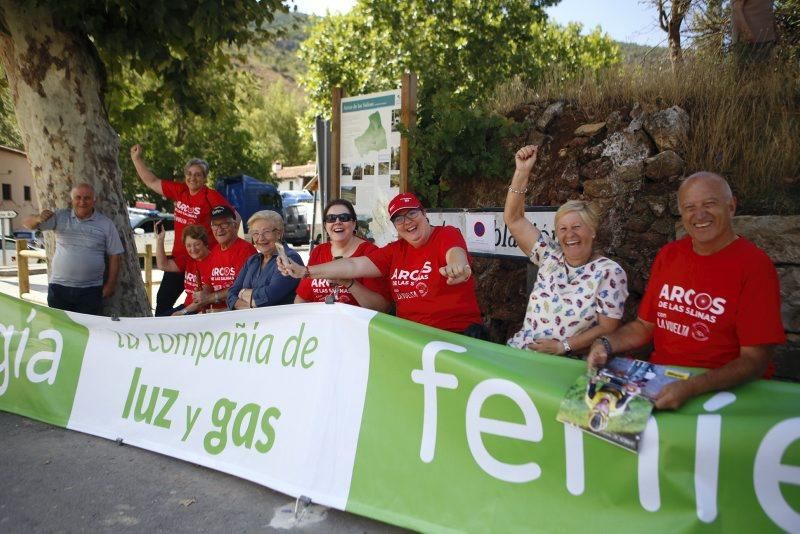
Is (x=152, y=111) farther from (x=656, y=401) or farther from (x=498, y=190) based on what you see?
(x=656, y=401)

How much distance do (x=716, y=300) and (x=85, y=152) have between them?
5968 mm

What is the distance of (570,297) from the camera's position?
3566 mm

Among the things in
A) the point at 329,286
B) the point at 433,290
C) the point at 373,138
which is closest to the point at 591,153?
the point at 373,138

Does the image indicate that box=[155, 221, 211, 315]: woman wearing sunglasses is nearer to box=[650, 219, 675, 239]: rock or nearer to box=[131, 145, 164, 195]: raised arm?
box=[131, 145, 164, 195]: raised arm

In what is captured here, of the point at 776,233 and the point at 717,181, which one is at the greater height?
the point at 717,181

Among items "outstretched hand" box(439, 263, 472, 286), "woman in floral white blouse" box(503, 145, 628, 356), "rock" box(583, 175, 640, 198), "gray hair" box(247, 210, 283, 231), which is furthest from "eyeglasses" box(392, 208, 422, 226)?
"rock" box(583, 175, 640, 198)

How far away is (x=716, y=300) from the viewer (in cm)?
290

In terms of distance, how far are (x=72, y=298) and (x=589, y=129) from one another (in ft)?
16.1

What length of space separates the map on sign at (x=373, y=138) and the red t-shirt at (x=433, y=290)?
2309 mm

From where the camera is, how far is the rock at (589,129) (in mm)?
5934

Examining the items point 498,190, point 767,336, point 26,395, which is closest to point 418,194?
point 498,190

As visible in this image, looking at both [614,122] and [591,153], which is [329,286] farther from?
[614,122]

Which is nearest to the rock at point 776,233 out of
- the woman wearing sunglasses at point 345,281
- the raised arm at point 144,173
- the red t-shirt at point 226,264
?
the woman wearing sunglasses at point 345,281

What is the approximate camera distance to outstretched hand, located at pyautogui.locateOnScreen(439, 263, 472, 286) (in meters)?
3.71
